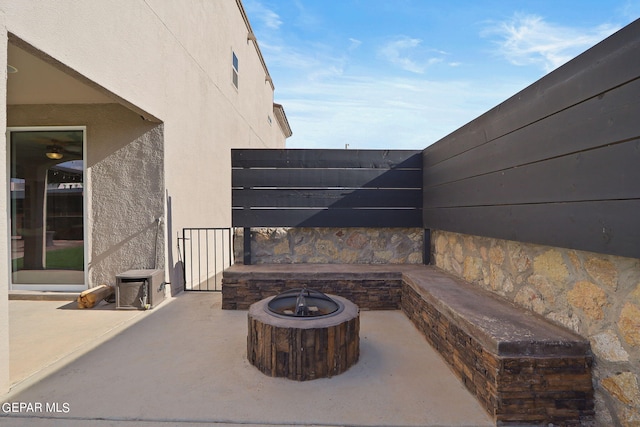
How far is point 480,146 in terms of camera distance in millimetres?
3246

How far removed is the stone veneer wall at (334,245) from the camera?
16.0 ft

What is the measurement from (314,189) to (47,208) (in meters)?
Answer: 4.46

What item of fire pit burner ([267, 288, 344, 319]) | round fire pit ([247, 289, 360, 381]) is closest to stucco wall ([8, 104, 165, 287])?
fire pit burner ([267, 288, 344, 319])

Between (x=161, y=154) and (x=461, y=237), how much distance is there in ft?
14.8

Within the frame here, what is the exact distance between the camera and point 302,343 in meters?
2.46

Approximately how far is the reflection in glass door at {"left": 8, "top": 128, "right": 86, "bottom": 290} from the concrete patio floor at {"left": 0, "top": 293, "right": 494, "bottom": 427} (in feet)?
4.91

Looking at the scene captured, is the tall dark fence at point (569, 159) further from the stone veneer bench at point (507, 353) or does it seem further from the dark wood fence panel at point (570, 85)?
the stone veneer bench at point (507, 353)

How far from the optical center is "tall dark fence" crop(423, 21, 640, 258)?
1.69 meters

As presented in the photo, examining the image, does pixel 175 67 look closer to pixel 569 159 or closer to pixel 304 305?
pixel 304 305

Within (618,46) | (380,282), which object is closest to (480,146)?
(618,46)

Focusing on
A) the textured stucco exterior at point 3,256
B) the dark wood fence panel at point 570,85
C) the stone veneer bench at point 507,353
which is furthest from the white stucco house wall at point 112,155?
the dark wood fence panel at point 570,85

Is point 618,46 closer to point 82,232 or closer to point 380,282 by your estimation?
point 380,282

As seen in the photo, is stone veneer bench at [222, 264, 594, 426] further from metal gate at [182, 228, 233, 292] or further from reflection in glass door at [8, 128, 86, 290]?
reflection in glass door at [8, 128, 86, 290]

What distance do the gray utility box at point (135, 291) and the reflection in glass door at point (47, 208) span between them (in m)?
1.08
